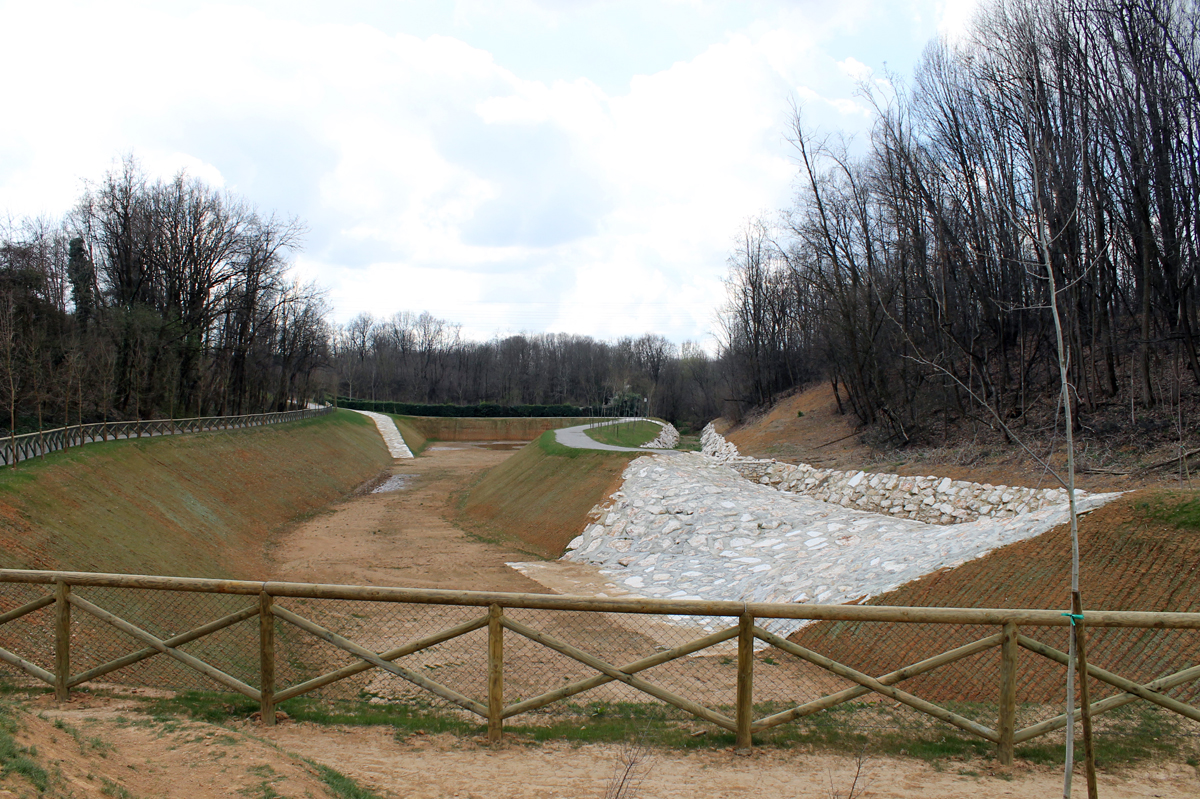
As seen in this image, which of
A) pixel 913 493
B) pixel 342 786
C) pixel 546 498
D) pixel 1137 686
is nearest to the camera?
pixel 342 786

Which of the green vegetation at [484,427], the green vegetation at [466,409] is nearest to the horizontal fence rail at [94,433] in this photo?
the green vegetation at [484,427]

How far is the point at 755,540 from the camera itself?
1798 centimetres

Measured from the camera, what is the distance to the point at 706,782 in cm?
509

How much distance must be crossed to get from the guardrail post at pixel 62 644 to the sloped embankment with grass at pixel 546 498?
49.2ft

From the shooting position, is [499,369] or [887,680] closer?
[887,680]

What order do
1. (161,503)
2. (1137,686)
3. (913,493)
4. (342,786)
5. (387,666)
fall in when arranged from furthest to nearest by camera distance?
(161,503), (913,493), (387,666), (1137,686), (342,786)

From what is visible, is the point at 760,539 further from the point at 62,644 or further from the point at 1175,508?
the point at 62,644

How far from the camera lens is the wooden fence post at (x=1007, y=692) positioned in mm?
5426

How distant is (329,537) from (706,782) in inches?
822

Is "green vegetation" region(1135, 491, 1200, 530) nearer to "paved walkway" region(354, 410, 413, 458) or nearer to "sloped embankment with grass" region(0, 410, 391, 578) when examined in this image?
"sloped embankment with grass" region(0, 410, 391, 578)

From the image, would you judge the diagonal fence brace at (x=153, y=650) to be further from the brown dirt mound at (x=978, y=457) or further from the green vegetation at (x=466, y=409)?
the green vegetation at (x=466, y=409)

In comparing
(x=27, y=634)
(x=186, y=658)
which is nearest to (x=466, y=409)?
(x=27, y=634)

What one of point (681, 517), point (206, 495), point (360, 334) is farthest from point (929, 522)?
point (360, 334)

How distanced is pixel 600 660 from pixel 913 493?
579 inches
